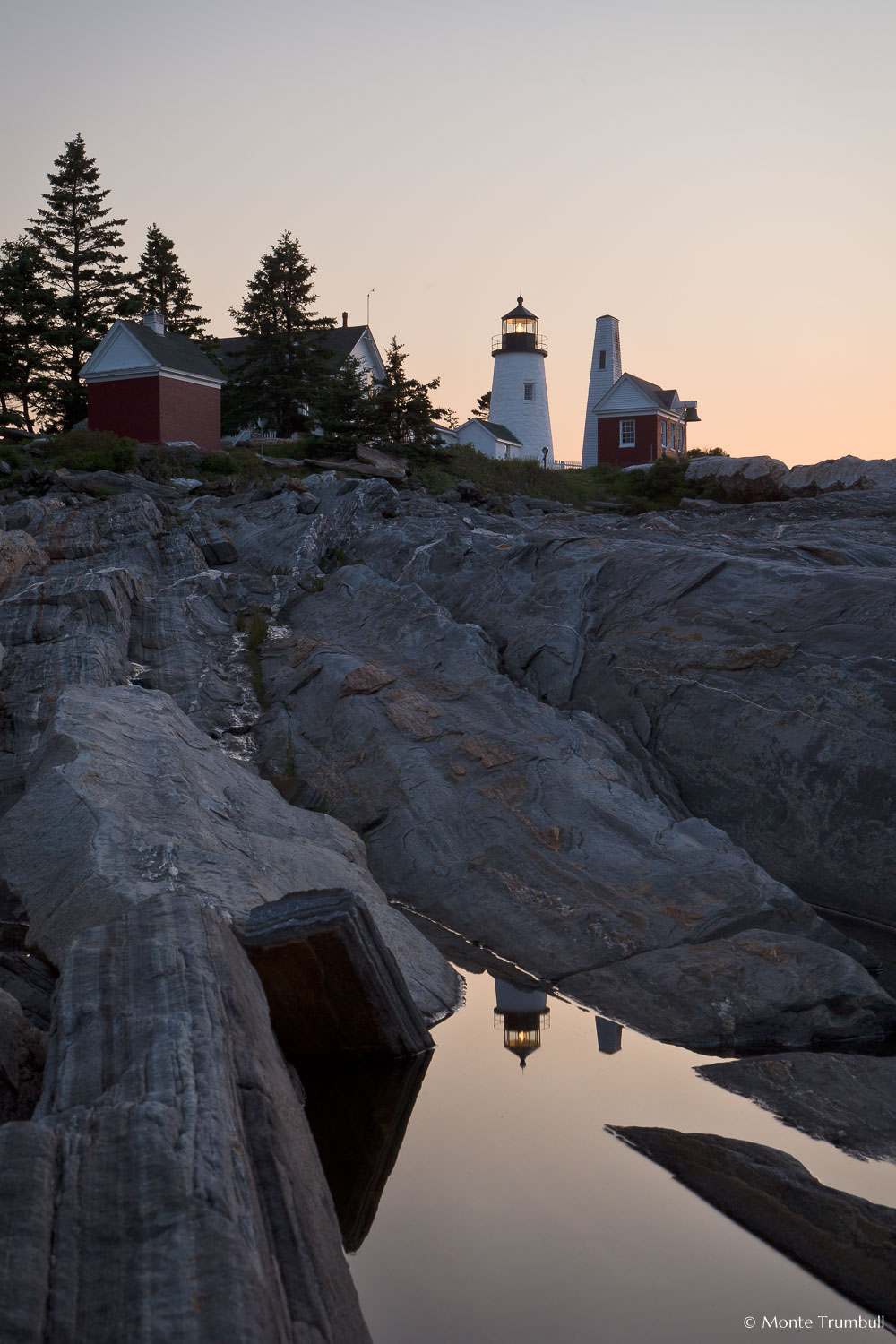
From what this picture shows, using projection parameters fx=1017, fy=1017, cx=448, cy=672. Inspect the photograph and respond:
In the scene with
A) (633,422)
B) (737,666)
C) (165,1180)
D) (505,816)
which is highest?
(633,422)

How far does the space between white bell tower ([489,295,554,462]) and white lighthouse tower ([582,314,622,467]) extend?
270cm

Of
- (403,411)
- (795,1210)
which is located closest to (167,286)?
(403,411)

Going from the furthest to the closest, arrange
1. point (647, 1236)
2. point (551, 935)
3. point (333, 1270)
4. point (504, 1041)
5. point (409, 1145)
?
point (551, 935), point (504, 1041), point (409, 1145), point (647, 1236), point (333, 1270)

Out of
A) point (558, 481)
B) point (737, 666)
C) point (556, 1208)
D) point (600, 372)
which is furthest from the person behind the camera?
point (600, 372)

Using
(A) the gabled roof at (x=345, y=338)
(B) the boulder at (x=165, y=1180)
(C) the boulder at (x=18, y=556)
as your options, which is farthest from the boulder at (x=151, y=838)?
(A) the gabled roof at (x=345, y=338)

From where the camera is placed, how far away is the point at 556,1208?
565cm

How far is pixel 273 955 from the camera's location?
6.64 m

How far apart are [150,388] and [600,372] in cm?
3316

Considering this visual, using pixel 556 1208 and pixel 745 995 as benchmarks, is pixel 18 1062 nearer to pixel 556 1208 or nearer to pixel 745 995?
pixel 556 1208

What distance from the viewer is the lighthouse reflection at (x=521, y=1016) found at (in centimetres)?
773

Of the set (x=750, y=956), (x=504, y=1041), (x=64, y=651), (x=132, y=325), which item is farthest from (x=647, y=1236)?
(x=132, y=325)

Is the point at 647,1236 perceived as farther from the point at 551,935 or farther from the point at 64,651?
the point at 64,651

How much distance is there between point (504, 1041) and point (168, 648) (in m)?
9.29

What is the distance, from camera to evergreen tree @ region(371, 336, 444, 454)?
3378 cm
